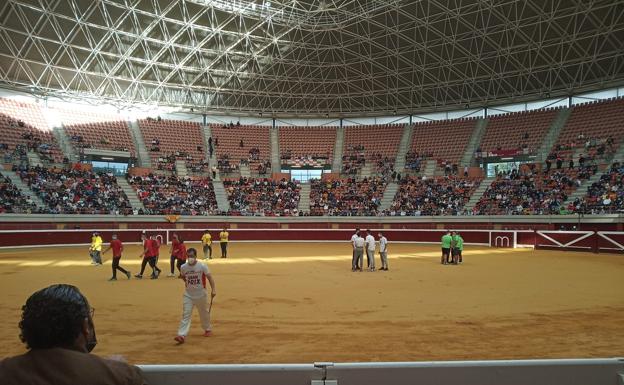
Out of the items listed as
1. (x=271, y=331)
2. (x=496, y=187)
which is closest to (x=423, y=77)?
(x=496, y=187)

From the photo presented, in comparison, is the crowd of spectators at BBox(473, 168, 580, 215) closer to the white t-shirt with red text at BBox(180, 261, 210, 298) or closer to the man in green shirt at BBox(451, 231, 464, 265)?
the man in green shirt at BBox(451, 231, 464, 265)

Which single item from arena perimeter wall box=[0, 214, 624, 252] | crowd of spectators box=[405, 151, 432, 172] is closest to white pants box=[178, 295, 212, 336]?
arena perimeter wall box=[0, 214, 624, 252]

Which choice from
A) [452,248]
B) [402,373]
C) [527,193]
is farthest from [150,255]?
[527,193]

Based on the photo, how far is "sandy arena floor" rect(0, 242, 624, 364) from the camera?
23.5 feet

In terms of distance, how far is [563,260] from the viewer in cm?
2198

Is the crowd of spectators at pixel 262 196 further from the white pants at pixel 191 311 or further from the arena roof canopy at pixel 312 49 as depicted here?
the white pants at pixel 191 311

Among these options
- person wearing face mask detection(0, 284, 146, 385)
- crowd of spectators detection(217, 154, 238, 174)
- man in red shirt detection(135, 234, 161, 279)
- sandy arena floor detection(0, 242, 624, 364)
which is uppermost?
crowd of spectators detection(217, 154, 238, 174)

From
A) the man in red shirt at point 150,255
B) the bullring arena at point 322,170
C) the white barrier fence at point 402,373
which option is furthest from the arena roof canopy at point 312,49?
the white barrier fence at point 402,373

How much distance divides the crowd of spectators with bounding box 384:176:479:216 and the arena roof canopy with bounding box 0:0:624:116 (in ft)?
31.5

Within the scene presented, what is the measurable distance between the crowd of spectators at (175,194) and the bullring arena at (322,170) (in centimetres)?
22

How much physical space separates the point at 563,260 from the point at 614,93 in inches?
1056

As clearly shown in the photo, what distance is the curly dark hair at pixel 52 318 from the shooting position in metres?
1.97

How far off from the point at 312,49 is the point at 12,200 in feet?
89.5

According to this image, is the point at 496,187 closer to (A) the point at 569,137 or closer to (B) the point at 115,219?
(A) the point at 569,137
